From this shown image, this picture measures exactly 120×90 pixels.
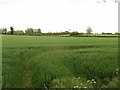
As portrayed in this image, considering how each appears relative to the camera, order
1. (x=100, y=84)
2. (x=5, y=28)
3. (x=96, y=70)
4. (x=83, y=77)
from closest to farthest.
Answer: (x=100, y=84) → (x=83, y=77) → (x=96, y=70) → (x=5, y=28)

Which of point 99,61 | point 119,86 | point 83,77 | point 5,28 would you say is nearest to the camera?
point 119,86

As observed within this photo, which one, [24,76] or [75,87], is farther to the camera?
[24,76]

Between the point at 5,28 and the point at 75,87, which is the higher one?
the point at 5,28

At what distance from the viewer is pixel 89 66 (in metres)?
13.0

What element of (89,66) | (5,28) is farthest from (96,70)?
(5,28)

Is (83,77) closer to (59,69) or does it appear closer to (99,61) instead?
(59,69)

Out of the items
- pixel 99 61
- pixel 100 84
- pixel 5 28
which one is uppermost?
pixel 5 28

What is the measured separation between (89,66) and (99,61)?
166 centimetres

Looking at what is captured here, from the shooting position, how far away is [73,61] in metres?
14.7

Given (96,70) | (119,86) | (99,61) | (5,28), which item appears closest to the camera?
(119,86)

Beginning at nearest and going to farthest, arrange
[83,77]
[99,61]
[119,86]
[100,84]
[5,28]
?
[119,86] → [100,84] → [83,77] → [99,61] → [5,28]

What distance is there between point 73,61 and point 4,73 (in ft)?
19.1

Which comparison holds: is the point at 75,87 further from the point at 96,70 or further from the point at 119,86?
the point at 96,70

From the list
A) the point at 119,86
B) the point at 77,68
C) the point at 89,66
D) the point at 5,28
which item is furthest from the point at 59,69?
the point at 5,28
